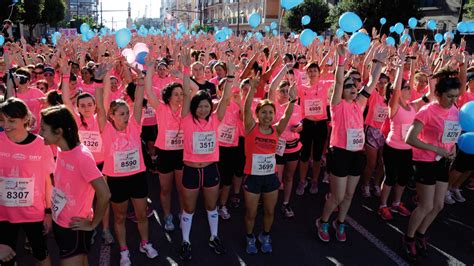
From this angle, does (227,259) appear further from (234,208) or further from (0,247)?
(0,247)

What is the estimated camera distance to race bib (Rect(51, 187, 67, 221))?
2.52 metres

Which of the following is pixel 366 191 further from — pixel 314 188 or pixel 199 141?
pixel 199 141

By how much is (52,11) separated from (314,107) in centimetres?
4359

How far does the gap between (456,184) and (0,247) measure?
573 centimetres

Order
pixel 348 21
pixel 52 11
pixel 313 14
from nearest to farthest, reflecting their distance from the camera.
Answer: pixel 348 21
pixel 313 14
pixel 52 11

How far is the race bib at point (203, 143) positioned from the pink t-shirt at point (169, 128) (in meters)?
0.43

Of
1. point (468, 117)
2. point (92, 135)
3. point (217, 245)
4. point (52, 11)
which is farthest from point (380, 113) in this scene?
point (52, 11)

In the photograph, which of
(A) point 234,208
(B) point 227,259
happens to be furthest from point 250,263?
(A) point 234,208

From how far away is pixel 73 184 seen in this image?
2.47 metres

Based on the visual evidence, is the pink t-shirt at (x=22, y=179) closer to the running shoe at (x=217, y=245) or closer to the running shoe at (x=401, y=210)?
the running shoe at (x=217, y=245)

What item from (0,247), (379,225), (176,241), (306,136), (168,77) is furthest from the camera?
(168,77)

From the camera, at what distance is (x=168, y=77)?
6539 millimetres

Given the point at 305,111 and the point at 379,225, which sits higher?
the point at 305,111

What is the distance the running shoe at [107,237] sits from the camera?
159 inches
